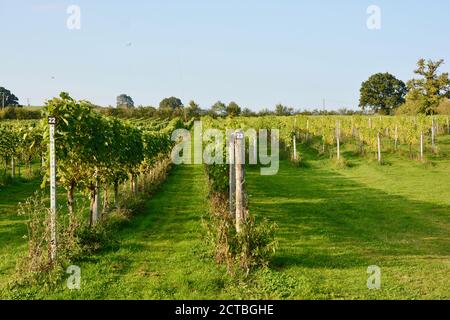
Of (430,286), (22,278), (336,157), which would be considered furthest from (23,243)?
(336,157)

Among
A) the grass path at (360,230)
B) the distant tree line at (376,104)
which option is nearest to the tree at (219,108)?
the distant tree line at (376,104)

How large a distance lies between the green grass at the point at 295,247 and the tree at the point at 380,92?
74354 mm

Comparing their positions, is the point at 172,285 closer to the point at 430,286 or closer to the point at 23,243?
the point at 430,286

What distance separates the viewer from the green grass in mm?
7070

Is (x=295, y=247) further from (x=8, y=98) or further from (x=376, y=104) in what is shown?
(x=8, y=98)

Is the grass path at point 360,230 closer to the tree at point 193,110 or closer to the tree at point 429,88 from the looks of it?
the tree at point 429,88

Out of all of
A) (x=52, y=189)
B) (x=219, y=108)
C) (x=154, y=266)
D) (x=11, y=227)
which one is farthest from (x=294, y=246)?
(x=219, y=108)

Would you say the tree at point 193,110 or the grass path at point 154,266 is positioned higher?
the tree at point 193,110

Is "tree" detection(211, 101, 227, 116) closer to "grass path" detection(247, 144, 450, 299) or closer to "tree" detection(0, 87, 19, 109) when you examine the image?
"tree" detection(0, 87, 19, 109)

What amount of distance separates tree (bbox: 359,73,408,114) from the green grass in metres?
74.4

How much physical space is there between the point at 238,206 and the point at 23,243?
16.4 feet

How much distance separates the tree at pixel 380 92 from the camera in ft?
295
